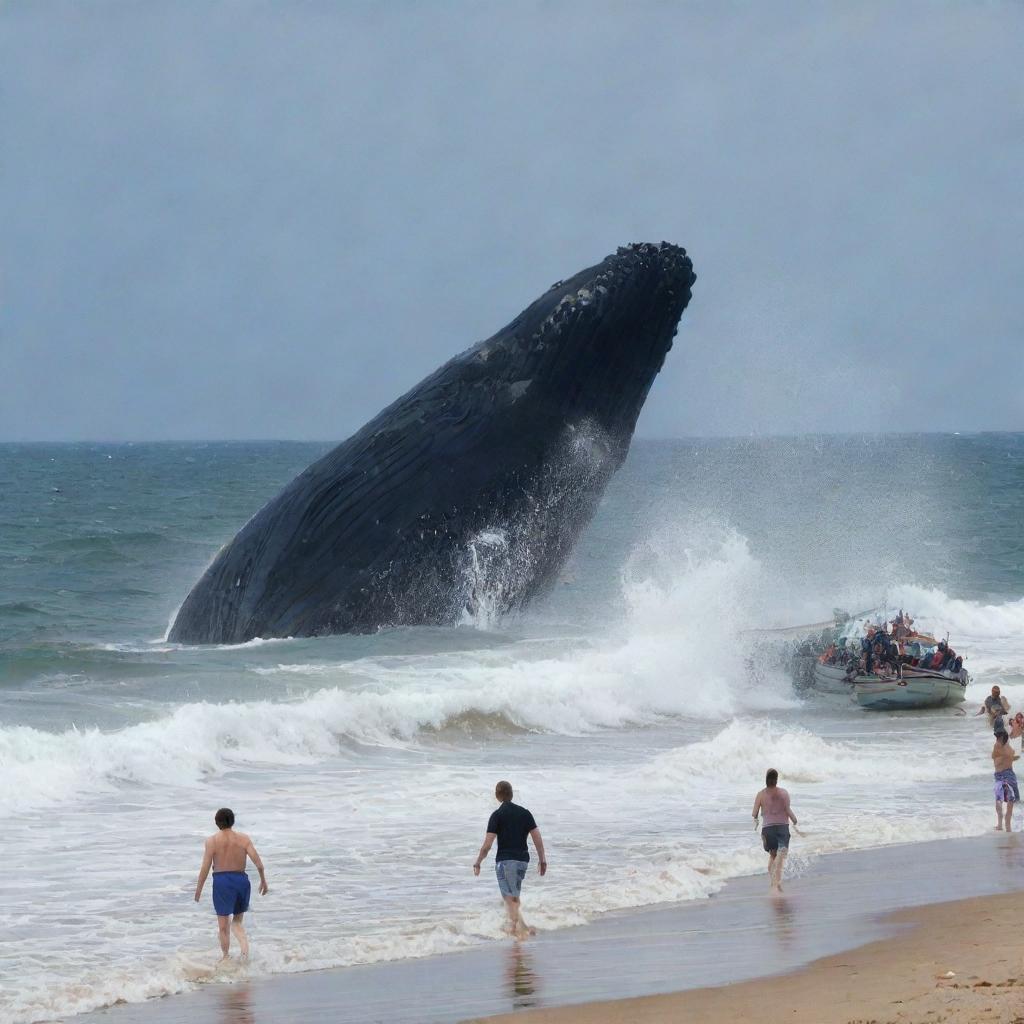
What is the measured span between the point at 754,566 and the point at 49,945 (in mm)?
19135

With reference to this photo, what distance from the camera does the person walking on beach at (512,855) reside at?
10.5 m

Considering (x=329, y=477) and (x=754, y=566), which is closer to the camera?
(x=329, y=477)

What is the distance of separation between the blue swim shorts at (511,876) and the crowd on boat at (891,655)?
480 inches

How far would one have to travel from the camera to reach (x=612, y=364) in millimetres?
15109

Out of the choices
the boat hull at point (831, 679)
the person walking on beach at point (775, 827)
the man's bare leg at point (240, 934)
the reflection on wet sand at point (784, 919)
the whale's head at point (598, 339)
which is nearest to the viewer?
the man's bare leg at point (240, 934)

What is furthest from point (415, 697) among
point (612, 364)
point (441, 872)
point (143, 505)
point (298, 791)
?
point (143, 505)

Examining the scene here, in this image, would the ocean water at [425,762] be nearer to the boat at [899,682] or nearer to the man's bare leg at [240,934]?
the man's bare leg at [240,934]

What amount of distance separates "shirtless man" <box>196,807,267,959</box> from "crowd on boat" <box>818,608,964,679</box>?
1325 cm

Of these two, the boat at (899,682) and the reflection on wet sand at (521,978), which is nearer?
the reflection on wet sand at (521,978)

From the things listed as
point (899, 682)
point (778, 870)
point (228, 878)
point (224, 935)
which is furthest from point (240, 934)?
point (899, 682)

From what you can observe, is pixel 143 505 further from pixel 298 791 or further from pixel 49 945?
pixel 49 945

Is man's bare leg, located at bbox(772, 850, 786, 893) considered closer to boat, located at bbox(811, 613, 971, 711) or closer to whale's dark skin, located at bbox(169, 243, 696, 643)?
whale's dark skin, located at bbox(169, 243, 696, 643)

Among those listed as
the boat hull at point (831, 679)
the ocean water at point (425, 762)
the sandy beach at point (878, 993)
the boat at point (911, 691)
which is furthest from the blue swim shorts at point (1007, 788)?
the boat hull at point (831, 679)

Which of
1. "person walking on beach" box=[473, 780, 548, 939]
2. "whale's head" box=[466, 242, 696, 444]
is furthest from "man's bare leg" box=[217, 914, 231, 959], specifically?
"whale's head" box=[466, 242, 696, 444]
